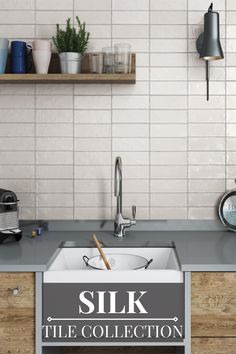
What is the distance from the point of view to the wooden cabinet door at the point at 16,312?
1.83 metres

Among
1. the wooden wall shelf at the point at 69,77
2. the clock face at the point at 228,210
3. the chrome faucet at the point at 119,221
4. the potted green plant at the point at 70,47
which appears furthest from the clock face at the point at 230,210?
the potted green plant at the point at 70,47

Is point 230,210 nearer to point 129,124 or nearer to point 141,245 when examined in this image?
point 141,245

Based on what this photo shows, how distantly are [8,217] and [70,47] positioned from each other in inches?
35.5

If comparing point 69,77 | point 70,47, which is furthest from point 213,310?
point 70,47

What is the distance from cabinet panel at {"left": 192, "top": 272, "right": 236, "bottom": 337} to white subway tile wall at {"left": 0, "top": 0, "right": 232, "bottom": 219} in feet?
2.48

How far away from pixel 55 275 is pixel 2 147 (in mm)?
976

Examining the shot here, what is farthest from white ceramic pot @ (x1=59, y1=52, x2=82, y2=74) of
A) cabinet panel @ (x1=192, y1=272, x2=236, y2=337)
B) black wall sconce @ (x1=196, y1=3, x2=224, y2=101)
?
cabinet panel @ (x1=192, y1=272, x2=236, y2=337)

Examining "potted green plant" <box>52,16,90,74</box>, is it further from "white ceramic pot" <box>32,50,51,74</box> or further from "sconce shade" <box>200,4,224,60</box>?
"sconce shade" <box>200,4,224,60</box>

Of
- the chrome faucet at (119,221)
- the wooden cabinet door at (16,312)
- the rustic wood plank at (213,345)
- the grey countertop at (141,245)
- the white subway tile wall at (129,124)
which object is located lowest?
the rustic wood plank at (213,345)

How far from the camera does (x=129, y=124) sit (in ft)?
8.37

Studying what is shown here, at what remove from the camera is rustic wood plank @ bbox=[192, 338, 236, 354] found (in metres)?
1.83

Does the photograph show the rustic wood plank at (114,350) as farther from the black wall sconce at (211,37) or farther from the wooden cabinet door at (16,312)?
the black wall sconce at (211,37)

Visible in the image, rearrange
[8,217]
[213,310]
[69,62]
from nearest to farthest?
[213,310], [8,217], [69,62]

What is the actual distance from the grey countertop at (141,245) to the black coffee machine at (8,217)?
0.15 ft
